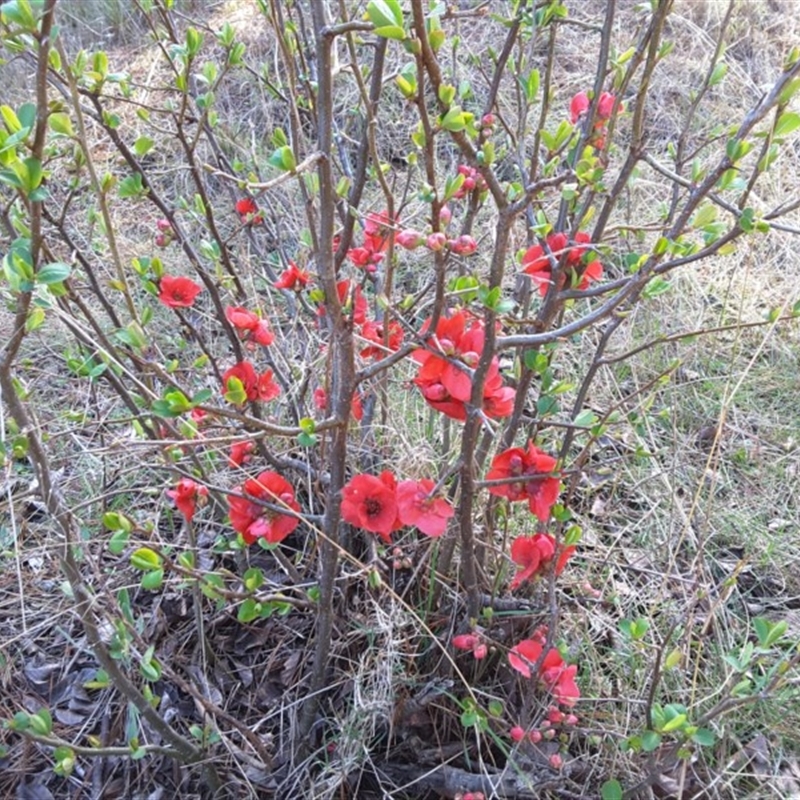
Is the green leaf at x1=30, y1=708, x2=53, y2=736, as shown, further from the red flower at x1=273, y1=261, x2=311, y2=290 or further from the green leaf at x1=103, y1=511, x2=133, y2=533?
the red flower at x1=273, y1=261, x2=311, y2=290

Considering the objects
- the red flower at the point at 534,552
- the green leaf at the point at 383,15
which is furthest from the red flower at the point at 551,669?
the green leaf at the point at 383,15

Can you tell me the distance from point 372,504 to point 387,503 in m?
0.02

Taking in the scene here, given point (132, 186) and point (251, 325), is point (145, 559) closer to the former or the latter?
point (251, 325)

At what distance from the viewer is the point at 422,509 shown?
1.03 metres

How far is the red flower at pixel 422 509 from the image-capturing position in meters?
1.02

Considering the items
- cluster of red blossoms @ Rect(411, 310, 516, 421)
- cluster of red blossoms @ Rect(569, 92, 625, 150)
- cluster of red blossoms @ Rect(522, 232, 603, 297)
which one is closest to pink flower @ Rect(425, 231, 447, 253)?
cluster of red blossoms @ Rect(411, 310, 516, 421)

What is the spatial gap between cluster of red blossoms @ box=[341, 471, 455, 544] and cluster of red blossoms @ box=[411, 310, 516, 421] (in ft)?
0.39

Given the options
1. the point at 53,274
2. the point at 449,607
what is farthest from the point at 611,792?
the point at 53,274

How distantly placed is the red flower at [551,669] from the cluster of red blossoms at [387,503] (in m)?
0.24

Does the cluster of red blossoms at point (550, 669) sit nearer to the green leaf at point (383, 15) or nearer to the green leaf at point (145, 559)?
the green leaf at point (145, 559)

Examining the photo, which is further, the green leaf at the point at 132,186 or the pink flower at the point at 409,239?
the green leaf at the point at 132,186

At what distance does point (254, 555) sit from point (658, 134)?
2.35m

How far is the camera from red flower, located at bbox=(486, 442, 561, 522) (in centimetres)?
102

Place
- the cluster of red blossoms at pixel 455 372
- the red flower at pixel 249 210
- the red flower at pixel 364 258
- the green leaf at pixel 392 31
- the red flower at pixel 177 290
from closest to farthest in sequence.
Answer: the green leaf at pixel 392 31
the cluster of red blossoms at pixel 455 372
the red flower at pixel 364 258
the red flower at pixel 177 290
the red flower at pixel 249 210
